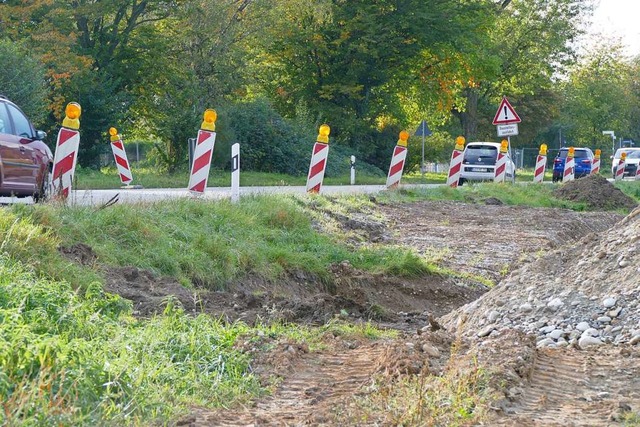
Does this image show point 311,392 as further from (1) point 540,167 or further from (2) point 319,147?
(1) point 540,167

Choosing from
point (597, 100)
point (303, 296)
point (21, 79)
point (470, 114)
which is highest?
point (597, 100)

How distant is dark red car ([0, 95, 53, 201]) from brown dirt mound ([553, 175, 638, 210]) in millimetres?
13771

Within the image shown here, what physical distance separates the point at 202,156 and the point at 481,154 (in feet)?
69.2

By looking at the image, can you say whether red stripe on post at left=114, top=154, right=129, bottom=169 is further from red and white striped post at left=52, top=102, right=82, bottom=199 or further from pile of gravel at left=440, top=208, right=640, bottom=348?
pile of gravel at left=440, top=208, right=640, bottom=348

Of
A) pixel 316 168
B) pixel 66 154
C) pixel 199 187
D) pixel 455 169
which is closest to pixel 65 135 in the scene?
pixel 66 154

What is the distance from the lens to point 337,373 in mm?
5926

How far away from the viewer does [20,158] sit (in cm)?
1264

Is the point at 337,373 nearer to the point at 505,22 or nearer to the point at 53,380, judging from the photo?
the point at 53,380

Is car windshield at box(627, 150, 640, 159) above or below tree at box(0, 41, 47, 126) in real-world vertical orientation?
below

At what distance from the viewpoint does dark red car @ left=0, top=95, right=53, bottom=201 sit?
487 inches

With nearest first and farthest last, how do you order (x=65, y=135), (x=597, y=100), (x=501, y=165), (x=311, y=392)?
(x=311, y=392) → (x=65, y=135) → (x=501, y=165) → (x=597, y=100)

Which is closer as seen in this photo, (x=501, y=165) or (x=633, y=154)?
(x=501, y=165)

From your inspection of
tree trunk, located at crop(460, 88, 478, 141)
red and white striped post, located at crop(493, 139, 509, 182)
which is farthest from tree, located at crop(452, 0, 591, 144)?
red and white striped post, located at crop(493, 139, 509, 182)

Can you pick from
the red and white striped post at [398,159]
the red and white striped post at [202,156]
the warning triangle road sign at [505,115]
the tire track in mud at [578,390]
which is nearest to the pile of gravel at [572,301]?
the tire track in mud at [578,390]
